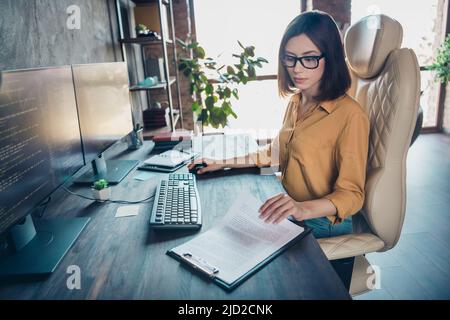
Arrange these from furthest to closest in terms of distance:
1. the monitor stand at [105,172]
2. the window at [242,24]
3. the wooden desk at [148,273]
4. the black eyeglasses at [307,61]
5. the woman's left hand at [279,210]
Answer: the window at [242,24], the monitor stand at [105,172], the black eyeglasses at [307,61], the woman's left hand at [279,210], the wooden desk at [148,273]

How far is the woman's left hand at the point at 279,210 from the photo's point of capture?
1.01 metres

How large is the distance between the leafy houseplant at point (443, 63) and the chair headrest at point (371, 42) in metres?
3.63

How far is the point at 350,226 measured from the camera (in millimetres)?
1312

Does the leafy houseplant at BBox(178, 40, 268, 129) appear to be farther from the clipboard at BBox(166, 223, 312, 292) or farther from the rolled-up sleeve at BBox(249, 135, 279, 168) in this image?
the clipboard at BBox(166, 223, 312, 292)

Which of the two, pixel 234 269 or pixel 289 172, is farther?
pixel 289 172

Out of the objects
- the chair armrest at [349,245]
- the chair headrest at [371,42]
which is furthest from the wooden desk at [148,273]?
the chair headrest at [371,42]

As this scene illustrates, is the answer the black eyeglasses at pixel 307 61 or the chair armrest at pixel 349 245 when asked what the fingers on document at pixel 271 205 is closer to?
the chair armrest at pixel 349 245

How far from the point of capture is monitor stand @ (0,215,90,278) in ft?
2.75

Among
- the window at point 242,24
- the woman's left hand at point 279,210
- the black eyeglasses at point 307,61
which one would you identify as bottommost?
the woman's left hand at point 279,210

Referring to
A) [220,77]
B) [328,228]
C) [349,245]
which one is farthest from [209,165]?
[220,77]

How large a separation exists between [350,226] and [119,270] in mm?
895

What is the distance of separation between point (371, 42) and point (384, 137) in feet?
1.16

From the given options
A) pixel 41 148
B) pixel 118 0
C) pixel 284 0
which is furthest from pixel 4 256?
pixel 284 0
